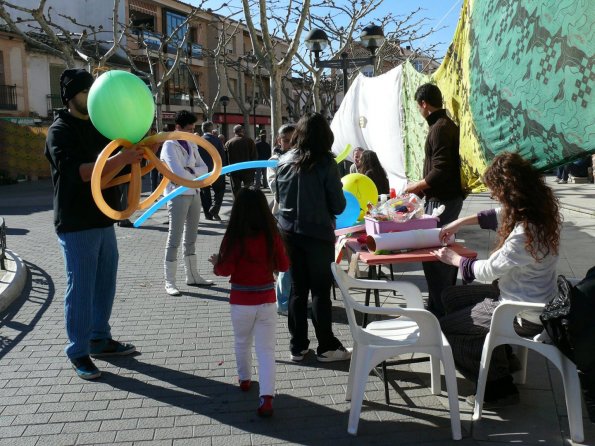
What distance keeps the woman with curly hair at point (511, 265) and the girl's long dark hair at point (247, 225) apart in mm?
1189

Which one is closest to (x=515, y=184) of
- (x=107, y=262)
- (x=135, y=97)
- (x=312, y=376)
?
(x=312, y=376)

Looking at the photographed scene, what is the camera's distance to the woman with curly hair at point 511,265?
130 inches

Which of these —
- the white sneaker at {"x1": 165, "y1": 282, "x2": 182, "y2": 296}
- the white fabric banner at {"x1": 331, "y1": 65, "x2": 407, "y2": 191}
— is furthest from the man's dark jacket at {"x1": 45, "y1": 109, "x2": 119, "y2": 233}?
the white fabric banner at {"x1": 331, "y1": 65, "x2": 407, "y2": 191}

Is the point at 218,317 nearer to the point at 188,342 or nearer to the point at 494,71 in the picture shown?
the point at 188,342

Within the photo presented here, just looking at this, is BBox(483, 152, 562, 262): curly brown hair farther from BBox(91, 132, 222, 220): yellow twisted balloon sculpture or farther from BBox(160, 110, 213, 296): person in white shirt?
BBox(160, 110, 213, 296): person in white shirt

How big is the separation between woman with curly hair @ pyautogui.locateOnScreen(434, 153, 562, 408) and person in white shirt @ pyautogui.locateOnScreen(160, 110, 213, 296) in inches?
135

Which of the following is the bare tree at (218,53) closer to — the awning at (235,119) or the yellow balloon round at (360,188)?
the awning at (235,119)

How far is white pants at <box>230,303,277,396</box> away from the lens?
358 cm

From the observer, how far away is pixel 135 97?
11.5 ft

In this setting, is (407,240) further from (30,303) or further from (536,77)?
(30,303)

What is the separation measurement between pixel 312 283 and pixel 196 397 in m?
1.11

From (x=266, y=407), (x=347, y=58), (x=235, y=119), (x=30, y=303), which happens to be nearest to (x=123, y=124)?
(x=266, y=407)

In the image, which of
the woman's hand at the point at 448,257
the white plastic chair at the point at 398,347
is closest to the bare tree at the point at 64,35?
the woman's hand at the point at 448,257

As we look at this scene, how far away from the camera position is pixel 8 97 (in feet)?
90.9
